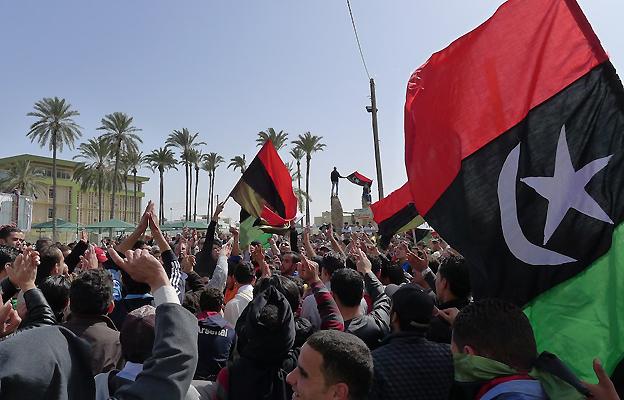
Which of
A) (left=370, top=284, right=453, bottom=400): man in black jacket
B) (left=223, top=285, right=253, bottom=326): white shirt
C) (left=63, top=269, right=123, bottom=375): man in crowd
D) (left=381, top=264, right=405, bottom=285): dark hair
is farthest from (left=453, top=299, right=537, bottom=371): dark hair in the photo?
(left=381, top=264, right=405, bottom=285): dark hair

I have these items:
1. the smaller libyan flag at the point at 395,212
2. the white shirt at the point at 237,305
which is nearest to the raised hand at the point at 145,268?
the white shirt at the point at 237,305

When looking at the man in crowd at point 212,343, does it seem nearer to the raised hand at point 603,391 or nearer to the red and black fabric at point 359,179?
the raised hand at point 603,391

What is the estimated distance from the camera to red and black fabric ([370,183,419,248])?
8.97m

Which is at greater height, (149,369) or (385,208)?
(385,208)

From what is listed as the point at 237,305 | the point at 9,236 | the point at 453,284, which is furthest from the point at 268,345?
the point at 9,236

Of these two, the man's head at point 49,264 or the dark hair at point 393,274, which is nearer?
the man's head at point 49,264

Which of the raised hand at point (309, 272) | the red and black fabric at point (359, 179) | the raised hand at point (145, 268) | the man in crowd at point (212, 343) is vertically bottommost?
the man in crowd at point (212, 343)

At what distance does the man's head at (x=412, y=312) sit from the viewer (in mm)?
3051

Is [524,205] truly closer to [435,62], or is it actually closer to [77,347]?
[435,62]

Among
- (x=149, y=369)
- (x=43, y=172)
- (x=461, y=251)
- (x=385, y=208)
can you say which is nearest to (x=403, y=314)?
(x=461, y=251)

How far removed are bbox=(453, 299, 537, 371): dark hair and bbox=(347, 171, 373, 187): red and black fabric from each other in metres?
19.5

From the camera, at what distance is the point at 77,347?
6.02ft

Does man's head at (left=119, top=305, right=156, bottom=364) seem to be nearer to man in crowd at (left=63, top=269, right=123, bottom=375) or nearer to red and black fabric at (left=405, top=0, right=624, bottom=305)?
man in crowd at (left=63, top=269, right=123, bottom=375)

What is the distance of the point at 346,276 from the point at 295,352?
0.90 m
